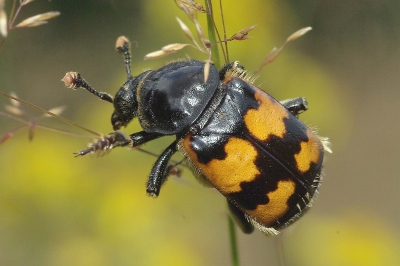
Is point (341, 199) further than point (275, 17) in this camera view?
Yes

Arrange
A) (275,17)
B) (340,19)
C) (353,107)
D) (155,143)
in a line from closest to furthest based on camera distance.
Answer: (155,143) → (275,17) → (340,19) → (353,107)

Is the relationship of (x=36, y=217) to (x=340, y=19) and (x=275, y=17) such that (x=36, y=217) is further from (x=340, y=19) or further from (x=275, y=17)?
(x=340, y=19)

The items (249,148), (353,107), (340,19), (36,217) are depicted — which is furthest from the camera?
(353,107)

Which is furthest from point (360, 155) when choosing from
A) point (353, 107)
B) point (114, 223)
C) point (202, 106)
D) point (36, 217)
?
point (202, 106)

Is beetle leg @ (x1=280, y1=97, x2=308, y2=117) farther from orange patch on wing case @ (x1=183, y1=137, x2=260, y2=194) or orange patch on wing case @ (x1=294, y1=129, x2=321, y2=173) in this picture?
orange patch on wing case @ (x1=183, y1=137, x2=260, y2=194)

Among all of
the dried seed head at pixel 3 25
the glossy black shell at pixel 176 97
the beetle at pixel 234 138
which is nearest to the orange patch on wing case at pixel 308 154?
the beetle at pixel 234 138

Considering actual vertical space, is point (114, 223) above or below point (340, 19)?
below

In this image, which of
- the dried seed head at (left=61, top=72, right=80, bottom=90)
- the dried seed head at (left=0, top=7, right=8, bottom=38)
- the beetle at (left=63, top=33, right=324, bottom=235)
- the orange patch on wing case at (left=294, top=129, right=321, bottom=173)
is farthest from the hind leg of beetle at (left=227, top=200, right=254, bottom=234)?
the dried seed head at (left=0, top=7, right=8, bottom=38)
